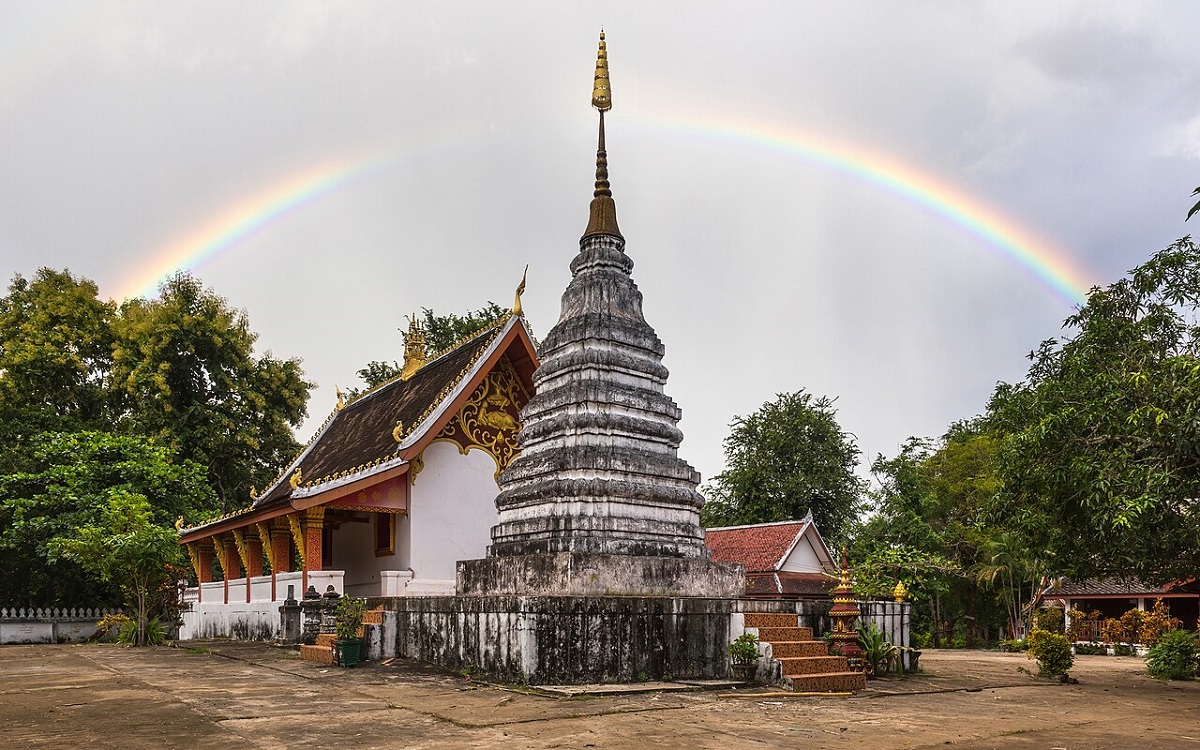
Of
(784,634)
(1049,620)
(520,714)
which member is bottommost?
(1049,620)

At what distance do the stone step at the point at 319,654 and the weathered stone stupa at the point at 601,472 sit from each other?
2072mm

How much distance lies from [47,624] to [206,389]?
858 cm

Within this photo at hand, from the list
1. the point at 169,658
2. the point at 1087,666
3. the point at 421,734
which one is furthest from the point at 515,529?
the point at 1087,666

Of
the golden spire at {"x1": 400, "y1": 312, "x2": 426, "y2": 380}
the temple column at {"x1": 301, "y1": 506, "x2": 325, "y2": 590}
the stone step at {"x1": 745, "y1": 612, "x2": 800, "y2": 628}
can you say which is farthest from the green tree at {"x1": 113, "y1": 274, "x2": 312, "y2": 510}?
the stone step at {"x1": 745, "y1": 612, "x2": 800, "y2": 628}

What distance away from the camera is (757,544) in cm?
2675

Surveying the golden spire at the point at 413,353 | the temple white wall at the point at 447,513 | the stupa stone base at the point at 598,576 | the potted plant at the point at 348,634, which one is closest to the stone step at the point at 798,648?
the stupa stone base at the point at 598,576

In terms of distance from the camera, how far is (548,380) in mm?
13875

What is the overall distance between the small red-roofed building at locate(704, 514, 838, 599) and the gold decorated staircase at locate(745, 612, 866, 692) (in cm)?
1286

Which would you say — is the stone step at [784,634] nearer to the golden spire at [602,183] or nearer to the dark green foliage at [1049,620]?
the golden spire at [602,183]

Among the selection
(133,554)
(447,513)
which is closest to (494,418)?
(447,513)

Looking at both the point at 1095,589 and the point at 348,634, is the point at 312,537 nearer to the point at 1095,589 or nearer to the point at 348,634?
the point at 348,634

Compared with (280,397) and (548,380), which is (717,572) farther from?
(280,397)

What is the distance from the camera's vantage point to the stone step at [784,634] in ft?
37.2

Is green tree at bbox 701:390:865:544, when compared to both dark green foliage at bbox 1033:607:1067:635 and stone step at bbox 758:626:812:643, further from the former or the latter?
stone step at bbox 758:626:812:643
